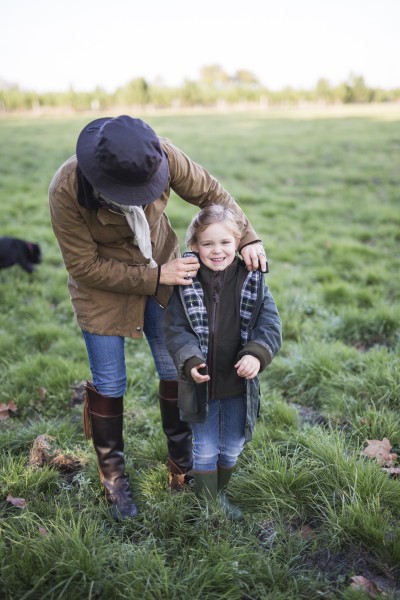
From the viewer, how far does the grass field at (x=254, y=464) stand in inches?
80.2

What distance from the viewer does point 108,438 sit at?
2721 mm

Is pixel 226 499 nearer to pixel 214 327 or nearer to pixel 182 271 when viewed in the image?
pixel 214 327

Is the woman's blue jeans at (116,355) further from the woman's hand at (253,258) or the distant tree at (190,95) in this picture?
the distant tree at (190,95)

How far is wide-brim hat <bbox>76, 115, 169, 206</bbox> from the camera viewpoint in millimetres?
1961

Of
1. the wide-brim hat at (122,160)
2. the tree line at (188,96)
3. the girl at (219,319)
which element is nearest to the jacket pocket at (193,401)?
the girl at (219,319)

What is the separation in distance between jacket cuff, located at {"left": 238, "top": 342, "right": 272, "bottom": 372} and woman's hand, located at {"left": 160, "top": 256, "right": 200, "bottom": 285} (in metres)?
0.41

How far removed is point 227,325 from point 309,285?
3422mm

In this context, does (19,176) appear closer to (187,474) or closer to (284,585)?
(187,474)

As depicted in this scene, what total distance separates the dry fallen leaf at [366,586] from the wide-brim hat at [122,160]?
6.01 feet

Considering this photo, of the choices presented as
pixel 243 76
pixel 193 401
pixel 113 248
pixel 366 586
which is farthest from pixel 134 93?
pixel 243 76

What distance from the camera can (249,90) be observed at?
43.8 m

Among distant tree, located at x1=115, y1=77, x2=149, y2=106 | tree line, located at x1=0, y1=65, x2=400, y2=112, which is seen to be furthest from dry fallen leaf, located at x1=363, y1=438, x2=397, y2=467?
distant tree, located at x1=115, y1=77, x2=149, y2=106

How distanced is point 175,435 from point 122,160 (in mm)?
1621

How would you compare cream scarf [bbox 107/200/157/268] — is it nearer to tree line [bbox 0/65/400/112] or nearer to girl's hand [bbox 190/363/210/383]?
girl's hand [bbox 190/363/210/383]
